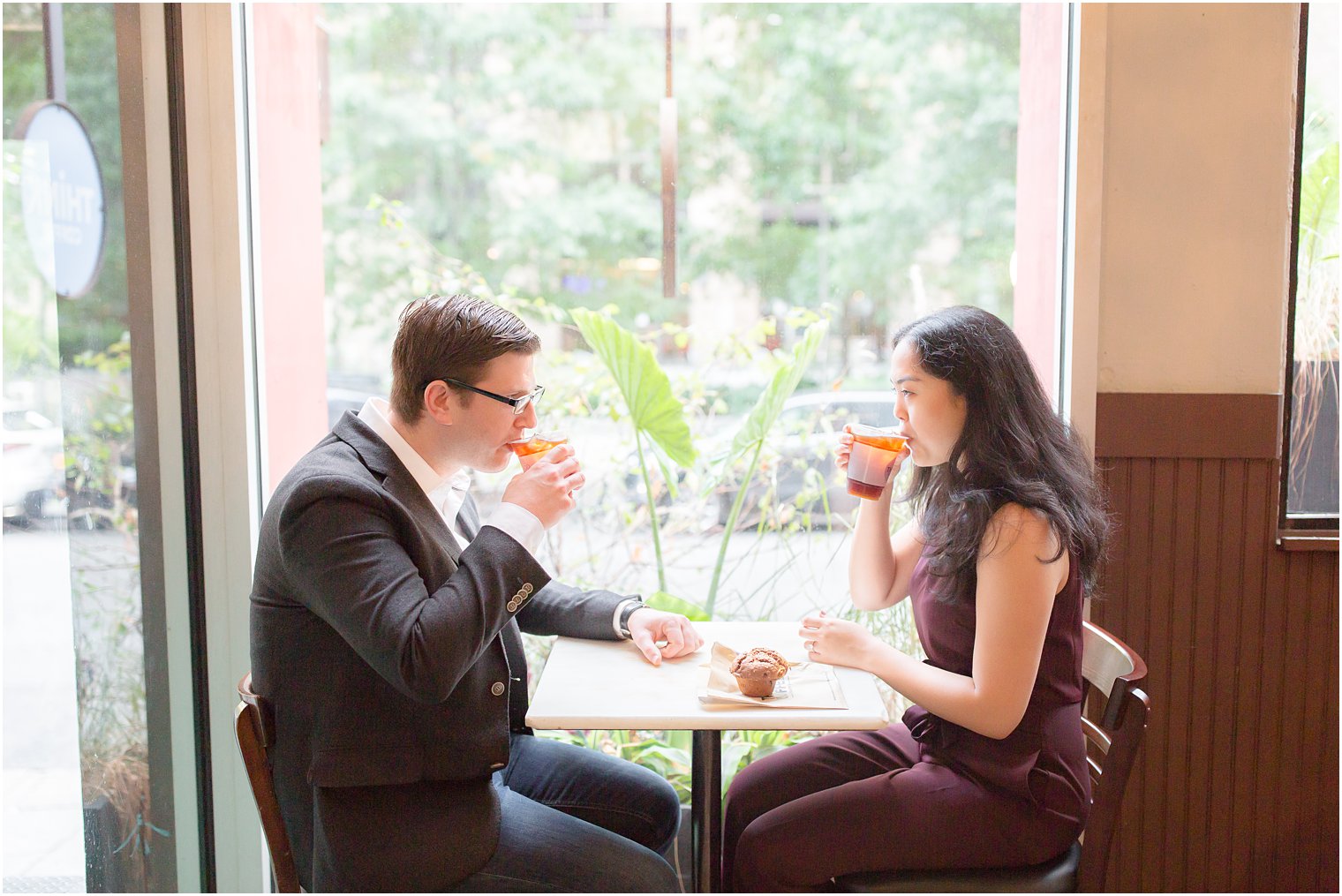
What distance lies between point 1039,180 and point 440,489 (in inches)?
66.6

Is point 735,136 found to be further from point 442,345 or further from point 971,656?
point 971,656

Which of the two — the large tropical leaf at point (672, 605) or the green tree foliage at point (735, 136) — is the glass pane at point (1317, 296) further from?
the large tropical leaf at point (672, 605)

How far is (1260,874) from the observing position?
2.27 m

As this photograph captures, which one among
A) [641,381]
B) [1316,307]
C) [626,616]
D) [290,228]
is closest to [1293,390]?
[1316,307]

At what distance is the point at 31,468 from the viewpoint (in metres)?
1.61

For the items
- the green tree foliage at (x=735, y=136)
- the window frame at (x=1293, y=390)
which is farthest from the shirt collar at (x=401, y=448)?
the window frame at (x=1293, y=390)

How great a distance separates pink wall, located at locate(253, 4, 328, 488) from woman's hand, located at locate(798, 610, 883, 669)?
1.39 m

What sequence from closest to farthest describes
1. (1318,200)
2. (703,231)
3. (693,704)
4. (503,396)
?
(693,704) → (503,396) → (1318,200) → (703,231)

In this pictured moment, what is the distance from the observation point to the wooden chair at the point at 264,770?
1383 millimetres

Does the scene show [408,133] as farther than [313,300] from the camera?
Yes

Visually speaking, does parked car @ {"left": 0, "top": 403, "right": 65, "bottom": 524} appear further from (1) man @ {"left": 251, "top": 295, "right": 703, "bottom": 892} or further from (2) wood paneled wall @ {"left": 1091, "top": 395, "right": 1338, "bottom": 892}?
(2) wood paneled wall @ {"left": 1091, "top": 395, "right": 1338, "bottom": 892}

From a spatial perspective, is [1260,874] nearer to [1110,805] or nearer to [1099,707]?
[1099,707]

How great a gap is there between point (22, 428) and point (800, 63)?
98.4 inches

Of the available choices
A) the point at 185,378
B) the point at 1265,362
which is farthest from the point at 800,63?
the point at 185,378
